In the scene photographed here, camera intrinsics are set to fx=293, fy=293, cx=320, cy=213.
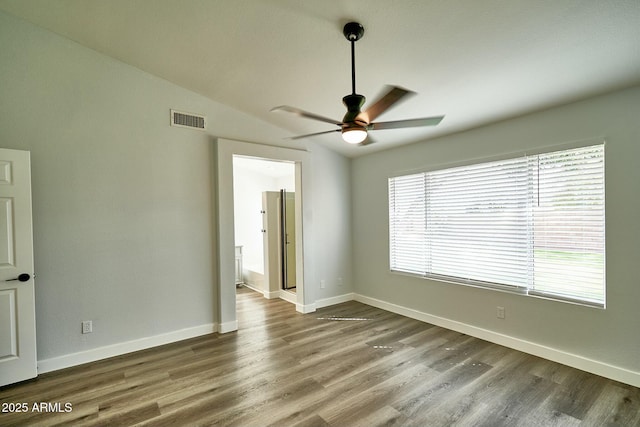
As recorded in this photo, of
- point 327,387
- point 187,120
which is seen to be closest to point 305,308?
point 327,387

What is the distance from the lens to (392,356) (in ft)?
10.3

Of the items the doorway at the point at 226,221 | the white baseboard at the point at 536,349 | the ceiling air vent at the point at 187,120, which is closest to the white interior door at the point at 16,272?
the ceiling air vent at the point at 187,120

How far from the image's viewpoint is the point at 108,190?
323cm

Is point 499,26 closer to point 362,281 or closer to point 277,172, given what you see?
point 362,281

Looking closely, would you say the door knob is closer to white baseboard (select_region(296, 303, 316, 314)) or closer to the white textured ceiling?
the white textured ceiling

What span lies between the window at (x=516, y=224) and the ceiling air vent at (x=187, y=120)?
2959 millimetres

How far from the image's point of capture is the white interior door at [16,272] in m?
2.63

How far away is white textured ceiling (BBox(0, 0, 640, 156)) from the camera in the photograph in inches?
79.8

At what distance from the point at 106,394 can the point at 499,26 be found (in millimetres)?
4258

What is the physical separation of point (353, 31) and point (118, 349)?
396 centimetres

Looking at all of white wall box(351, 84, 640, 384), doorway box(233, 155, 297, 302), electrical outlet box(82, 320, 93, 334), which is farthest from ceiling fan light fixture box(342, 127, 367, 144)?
electrical outlet box(82, 320, 93, 334)

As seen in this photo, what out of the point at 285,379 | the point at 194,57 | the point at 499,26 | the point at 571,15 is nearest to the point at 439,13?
the point at 499,26

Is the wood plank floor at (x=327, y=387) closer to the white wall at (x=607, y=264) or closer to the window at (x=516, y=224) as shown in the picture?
the white wall at (x=607, y=264)

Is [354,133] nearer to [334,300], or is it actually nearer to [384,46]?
[384,46]
